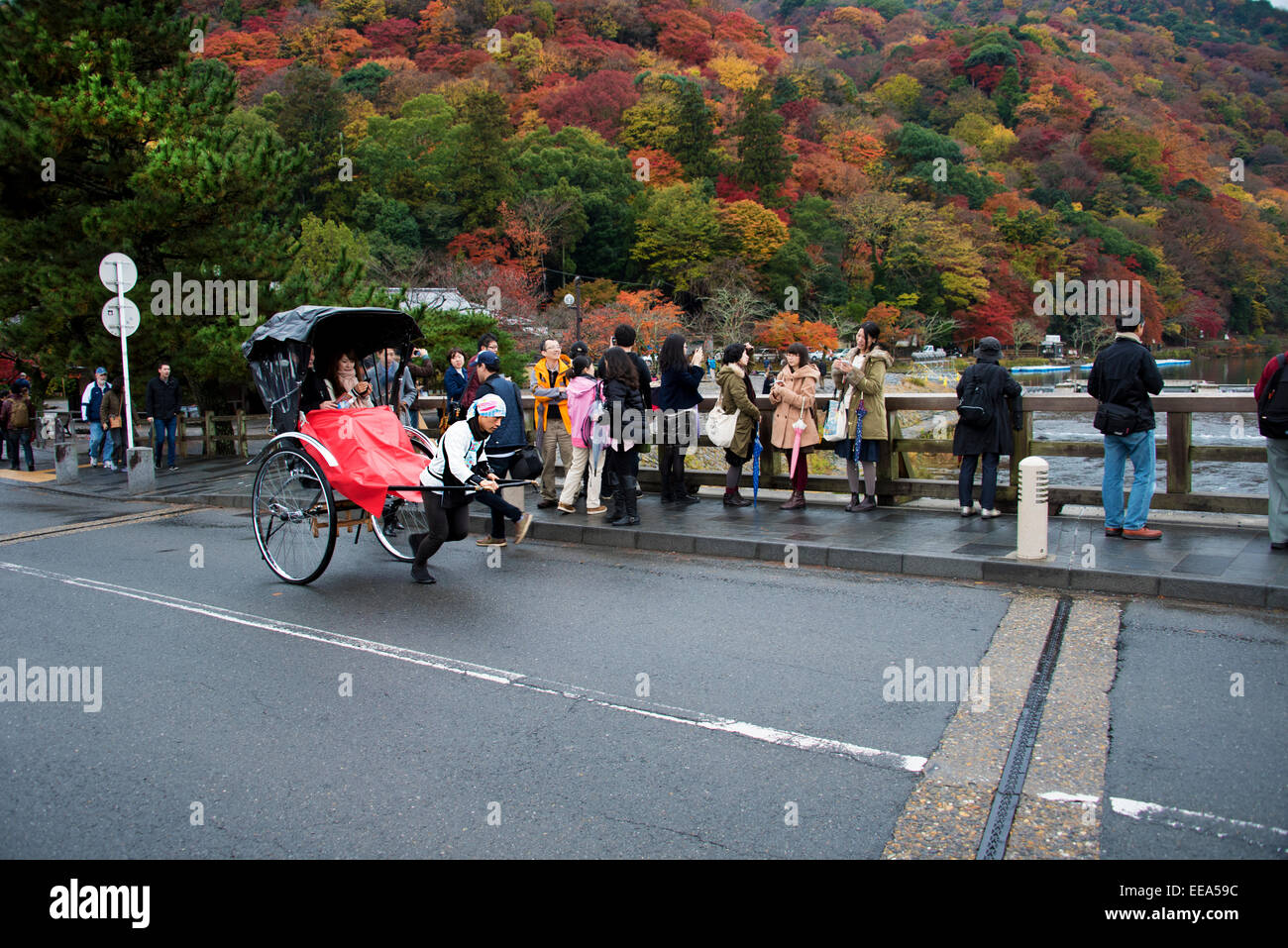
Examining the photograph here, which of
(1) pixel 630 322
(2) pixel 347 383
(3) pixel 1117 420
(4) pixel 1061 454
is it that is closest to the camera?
(3) pixel 1117 420

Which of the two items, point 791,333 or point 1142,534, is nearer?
point 1142,534

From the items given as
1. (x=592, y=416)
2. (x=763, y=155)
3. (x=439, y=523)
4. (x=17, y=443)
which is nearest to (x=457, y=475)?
(x=439, y=523)

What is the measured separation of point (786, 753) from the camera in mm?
4461

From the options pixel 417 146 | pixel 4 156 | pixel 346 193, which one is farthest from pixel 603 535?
pixel 417 146

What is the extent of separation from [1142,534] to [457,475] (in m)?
6.23

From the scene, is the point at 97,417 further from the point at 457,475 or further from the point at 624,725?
the point at 624,725

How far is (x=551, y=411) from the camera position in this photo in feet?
38.5

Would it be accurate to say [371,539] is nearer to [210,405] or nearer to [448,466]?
[448,466]

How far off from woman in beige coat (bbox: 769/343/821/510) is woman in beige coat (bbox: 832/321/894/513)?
0.35 m

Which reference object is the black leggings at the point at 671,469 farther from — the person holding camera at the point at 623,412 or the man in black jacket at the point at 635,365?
the person holding camera at the point at 623,412

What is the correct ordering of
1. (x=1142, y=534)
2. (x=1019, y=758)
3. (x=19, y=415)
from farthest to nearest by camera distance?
(x=19, y=415), (x=1142, y=534), (x=1019, y=758)

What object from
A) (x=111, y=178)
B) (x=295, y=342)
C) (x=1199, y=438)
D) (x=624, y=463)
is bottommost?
(x=1199, y=438)

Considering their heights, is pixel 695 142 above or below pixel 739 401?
above

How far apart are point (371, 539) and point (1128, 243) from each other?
3376 inches
